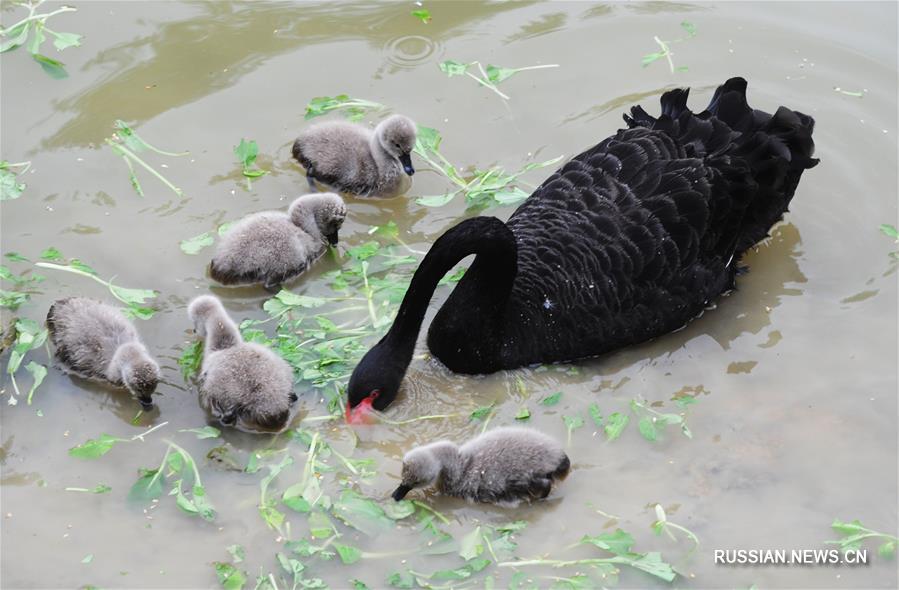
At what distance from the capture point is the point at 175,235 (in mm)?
5980

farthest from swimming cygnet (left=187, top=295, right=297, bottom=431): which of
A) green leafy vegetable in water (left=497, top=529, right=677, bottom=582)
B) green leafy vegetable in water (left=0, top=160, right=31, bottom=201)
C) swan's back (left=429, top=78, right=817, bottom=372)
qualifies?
green leafy vegetable in water (left=0, top=160, right=31, bottom=201)

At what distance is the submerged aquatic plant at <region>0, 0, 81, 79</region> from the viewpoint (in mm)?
6791

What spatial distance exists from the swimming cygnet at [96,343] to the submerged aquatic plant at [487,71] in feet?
8.22

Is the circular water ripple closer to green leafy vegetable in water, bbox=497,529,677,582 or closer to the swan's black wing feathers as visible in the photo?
the swan's black wing feathers

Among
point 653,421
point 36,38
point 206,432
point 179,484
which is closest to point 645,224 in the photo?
point 653,421

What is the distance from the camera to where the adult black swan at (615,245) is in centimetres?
530

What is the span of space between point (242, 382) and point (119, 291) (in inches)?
38.6

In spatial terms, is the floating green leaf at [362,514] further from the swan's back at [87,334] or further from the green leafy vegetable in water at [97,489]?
the swan's back at [87,334]

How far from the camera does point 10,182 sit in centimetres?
610

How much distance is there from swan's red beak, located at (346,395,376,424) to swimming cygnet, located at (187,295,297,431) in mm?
258

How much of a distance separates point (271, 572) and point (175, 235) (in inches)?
84.8

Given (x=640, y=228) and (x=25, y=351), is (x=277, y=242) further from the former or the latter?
(x=640, y=228)

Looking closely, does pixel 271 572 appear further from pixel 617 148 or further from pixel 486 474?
pixel 617 148

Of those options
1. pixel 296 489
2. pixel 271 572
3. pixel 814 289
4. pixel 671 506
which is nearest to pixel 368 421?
pixel 296 489
